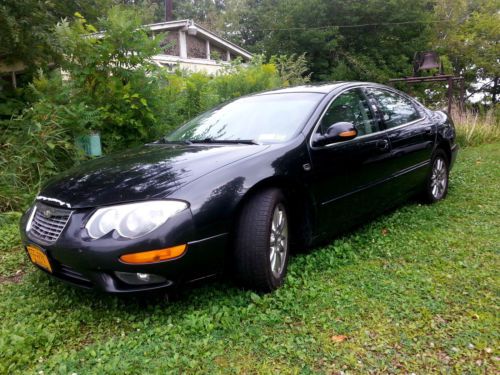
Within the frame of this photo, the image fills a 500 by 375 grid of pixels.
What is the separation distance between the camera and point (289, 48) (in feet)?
75.0

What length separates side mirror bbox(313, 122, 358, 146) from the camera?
9.71ft

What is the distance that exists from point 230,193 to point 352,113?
1.61 metres

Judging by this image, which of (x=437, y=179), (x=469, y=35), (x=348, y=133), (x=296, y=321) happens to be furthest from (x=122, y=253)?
(x=469, y=35)

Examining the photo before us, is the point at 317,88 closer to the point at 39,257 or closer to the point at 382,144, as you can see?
the point at 382,144

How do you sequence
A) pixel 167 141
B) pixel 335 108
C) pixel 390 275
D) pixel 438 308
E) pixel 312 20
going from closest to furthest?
pixel 438 308 < pixel 390 275 < pixel 335 108 < pixel 167 141 < pixel 312 20

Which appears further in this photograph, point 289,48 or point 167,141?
point 289,48

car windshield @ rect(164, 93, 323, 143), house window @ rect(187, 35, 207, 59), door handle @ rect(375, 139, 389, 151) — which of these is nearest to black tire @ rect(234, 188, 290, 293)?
car windshield @ rect(164, 93, 323, 143)

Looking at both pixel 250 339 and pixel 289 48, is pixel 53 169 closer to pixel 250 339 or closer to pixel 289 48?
pixel 250 339

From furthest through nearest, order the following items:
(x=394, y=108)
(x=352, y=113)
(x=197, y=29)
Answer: (x=197, y=29), (x=394, y=108), (x=352, y=113)

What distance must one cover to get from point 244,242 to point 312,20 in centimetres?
2225

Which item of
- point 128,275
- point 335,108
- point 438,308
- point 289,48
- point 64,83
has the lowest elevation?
point 438,308

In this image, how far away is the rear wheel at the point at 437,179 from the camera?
4.44 meters

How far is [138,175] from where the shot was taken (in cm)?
247

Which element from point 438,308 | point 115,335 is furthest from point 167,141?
point 438,308
